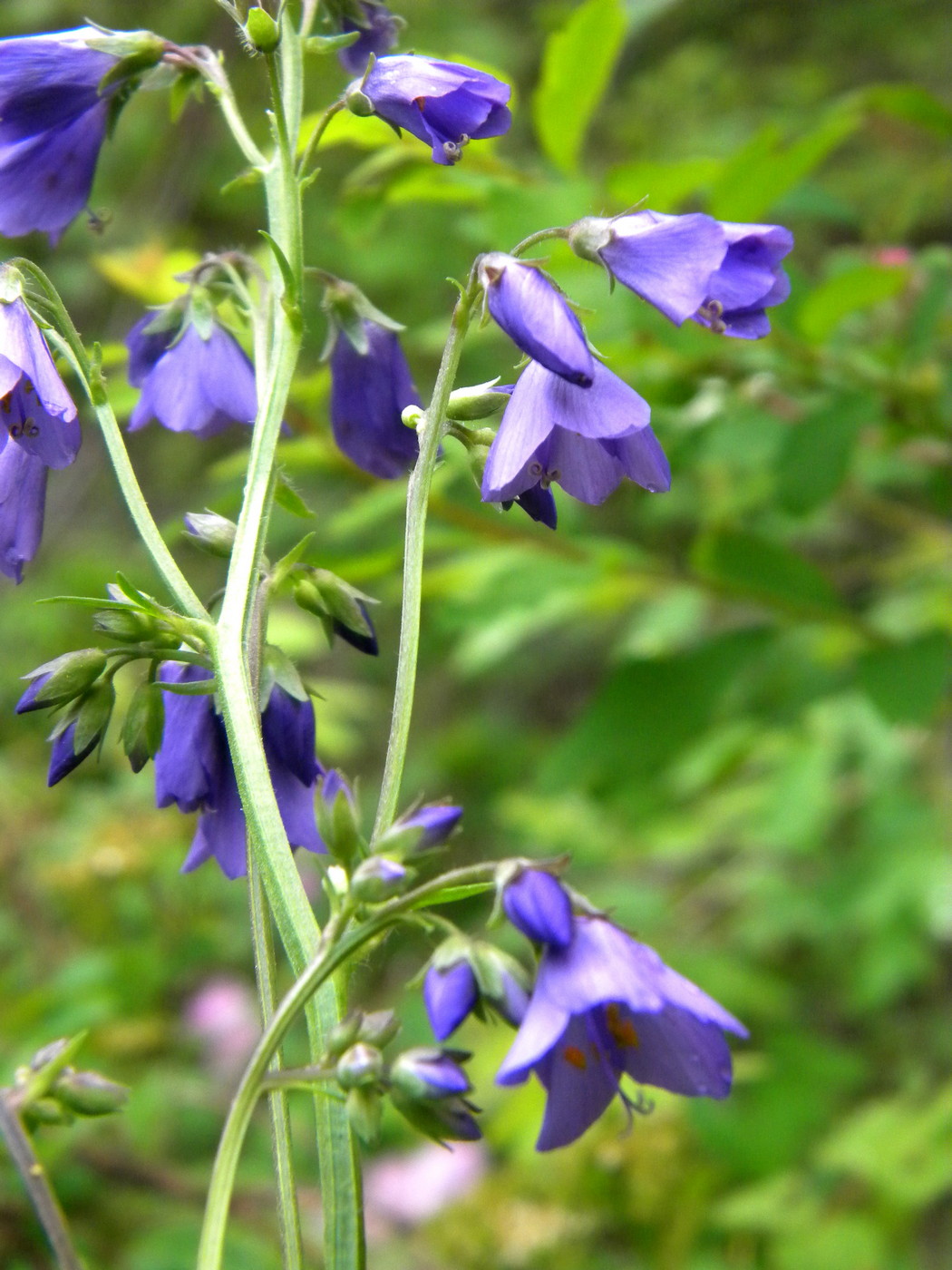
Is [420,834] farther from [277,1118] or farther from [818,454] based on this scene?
[818,454]

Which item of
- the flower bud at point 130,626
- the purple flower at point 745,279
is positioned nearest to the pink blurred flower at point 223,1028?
the flower bud at point 130,626

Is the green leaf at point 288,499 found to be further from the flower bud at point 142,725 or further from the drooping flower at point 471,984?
the drooping flower at point 471,984

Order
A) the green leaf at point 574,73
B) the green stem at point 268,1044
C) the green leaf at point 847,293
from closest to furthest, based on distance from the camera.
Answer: the green stem at point 268,1044 < the green leaf at point 574,73 < the green leaf at point 847,293

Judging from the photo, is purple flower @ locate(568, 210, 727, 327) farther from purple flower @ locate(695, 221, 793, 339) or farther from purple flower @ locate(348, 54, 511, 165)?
purple flower @ locate(348, 54, 511, 165)

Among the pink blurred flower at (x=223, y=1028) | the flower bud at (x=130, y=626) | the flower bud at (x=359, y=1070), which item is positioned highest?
the flower bud at (x=130, y=626)

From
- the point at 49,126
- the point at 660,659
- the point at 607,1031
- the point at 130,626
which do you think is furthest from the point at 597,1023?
the point at 660,659

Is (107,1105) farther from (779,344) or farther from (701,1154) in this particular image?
(701,1154)

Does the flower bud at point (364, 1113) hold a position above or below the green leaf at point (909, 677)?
above
